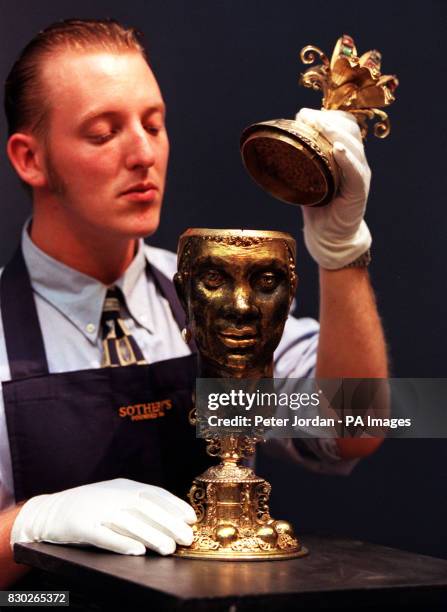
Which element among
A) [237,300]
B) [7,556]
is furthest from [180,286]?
[7,556]

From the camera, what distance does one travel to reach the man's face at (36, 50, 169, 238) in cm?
210

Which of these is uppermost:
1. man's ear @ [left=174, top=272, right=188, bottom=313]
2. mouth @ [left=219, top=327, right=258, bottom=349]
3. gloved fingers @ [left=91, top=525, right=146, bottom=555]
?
man's ear @ [left=174, top=272, right=188, bottom=313]

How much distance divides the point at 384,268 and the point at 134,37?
0.70m

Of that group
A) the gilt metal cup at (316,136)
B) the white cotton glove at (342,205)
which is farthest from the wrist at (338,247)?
the gilt metal cup at (316,136)

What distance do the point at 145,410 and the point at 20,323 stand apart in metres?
0.30

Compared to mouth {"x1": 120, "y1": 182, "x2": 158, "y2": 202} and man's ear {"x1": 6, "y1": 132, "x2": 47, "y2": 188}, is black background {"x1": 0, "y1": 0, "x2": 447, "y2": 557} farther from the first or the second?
mouth {"x1": 120, "y1": 182, "x2": 158, "y2": 202}

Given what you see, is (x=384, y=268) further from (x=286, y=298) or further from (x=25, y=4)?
(x=25, y=4)

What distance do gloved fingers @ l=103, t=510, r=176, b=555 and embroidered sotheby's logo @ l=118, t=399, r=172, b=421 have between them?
1.35ft

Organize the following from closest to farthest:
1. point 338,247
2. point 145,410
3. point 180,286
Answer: point 180,286 < point 338,247 < point 145,410

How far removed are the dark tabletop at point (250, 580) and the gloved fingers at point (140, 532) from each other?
0.02m

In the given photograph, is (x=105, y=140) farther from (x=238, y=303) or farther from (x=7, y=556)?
(x=7, y=556)

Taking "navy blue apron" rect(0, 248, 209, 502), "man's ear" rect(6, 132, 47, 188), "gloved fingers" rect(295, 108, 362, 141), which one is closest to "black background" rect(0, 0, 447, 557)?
"man's ear" rect(6, 132, 47, 188)

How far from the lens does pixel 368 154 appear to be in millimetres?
2424

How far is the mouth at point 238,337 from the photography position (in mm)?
1690
